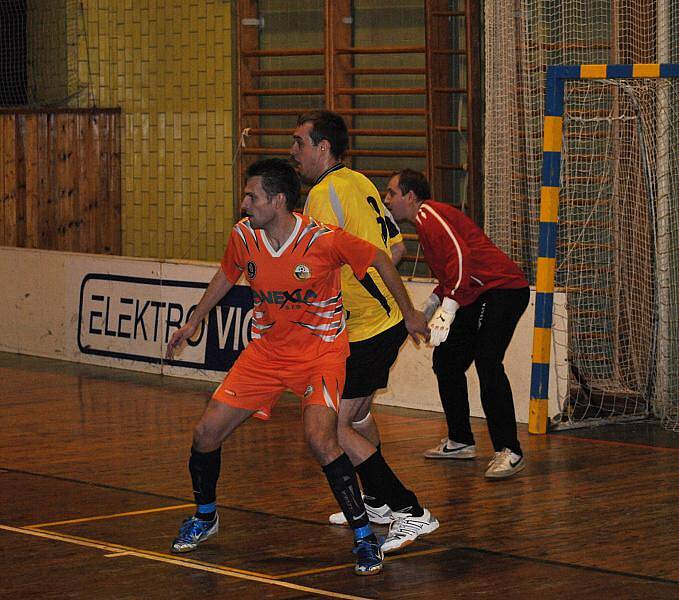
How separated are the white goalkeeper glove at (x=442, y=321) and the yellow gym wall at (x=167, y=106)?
7.87 meters

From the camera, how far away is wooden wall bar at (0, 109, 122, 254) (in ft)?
53.6

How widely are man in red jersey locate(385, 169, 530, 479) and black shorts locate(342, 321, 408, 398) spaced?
45.6 inches

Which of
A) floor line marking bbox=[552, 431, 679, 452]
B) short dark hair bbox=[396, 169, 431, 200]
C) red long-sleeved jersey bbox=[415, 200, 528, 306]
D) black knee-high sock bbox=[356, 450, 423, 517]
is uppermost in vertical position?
short dark hair bbox=[396, 169, 431, 200]

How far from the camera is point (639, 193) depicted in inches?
414

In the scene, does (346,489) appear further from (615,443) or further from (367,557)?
(615,443)

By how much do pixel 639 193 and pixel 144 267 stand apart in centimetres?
430

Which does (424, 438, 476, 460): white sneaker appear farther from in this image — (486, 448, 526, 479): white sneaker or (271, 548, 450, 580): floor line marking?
(271, 548, 450, 580): floor line marking

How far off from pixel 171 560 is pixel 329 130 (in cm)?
205

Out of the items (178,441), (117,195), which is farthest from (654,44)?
(117,195)

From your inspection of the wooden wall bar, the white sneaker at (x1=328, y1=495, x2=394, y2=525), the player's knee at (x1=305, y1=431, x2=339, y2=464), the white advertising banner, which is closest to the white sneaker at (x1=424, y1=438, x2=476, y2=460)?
the white advertising banner

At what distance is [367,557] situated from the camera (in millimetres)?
5766

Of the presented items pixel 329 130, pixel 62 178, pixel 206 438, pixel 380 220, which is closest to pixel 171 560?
pixel 206 438

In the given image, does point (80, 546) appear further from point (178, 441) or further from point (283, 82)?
point (283, 82)

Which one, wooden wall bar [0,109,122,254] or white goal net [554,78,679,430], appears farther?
wooden wall bar [0,109,122,254]
